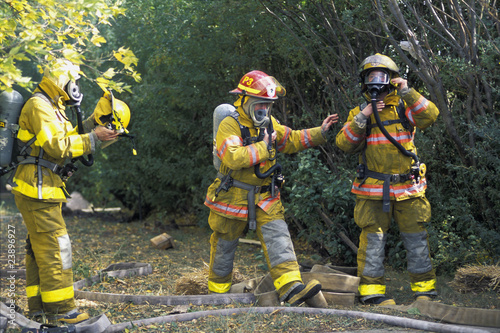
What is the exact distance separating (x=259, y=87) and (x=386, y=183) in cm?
135

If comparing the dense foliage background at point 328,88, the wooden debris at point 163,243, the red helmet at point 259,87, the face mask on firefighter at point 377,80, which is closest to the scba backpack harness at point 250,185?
the red helmet at point 259,87

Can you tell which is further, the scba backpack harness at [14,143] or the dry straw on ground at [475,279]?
the dry straw on ground at [475,279]

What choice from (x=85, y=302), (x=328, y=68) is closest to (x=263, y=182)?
(x=85, y=302)

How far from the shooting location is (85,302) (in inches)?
187

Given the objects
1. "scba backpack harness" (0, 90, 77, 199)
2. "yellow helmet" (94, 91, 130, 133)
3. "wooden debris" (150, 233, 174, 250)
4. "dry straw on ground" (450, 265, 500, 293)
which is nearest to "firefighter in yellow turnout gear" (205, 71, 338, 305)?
"yellow helmet" (94, 91, 130, 133)

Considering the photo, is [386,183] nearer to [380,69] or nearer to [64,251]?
[380,69]

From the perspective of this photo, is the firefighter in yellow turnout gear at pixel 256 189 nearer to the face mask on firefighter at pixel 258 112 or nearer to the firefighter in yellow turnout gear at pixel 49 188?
the face mask on firefighter at pixel 258 112

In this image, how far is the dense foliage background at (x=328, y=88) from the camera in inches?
200

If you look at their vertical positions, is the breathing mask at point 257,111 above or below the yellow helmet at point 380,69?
below

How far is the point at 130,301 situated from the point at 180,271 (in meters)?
1.72

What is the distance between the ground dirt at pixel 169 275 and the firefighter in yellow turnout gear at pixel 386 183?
291 millimetres

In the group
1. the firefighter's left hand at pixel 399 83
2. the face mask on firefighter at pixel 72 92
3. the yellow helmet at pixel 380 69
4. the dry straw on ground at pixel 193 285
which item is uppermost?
the yellow helmet at pixel 380 69

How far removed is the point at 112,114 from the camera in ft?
14.0

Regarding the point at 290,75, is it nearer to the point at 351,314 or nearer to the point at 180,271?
the point at 180,271
